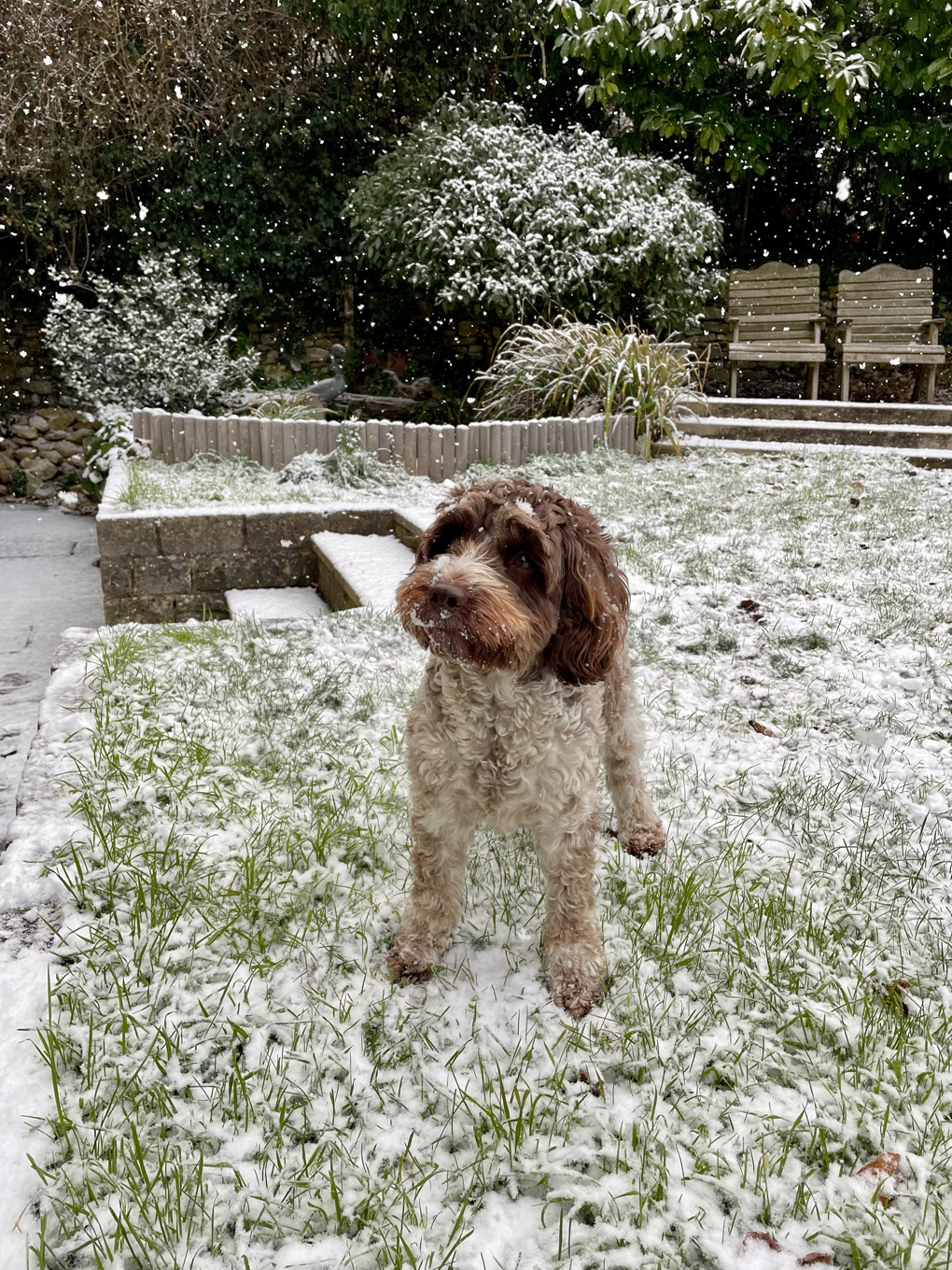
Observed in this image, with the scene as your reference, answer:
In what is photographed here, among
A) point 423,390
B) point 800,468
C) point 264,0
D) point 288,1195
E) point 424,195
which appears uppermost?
point 264,0

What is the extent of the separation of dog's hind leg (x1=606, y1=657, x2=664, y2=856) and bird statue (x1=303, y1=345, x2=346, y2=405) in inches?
304

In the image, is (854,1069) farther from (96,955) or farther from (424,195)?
(424,195)

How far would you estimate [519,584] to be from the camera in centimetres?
183

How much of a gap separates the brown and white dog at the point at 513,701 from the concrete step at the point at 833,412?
827 centimetres

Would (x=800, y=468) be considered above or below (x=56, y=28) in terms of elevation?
below

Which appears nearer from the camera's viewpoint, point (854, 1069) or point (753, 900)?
point (854, 1069)

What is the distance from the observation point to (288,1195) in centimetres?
150

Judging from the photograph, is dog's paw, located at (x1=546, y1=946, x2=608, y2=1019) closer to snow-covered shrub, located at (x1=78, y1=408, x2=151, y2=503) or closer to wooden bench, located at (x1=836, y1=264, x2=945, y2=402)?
snow-covered shrub, located at (x1=78, y1=408, x2=151, y2=503)

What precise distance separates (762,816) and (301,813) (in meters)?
1.44

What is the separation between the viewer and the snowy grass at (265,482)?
585 cm

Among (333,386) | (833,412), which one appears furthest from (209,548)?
(833,412)

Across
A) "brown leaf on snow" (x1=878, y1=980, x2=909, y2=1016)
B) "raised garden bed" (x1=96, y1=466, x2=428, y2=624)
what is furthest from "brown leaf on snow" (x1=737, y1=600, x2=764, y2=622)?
"brown leaf on snow" (x1=878, y1=980, x2=909, y2=1016)

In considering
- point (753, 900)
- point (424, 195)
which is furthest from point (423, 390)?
point (753, 900)

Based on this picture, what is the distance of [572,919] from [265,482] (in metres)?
5.57
